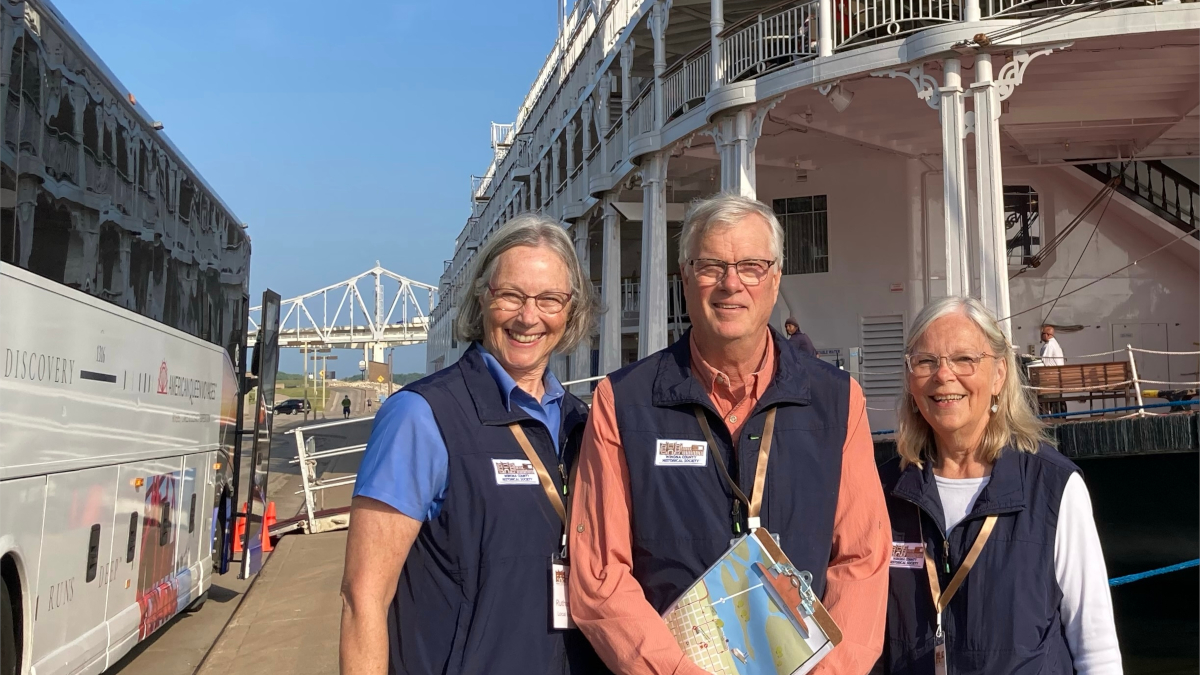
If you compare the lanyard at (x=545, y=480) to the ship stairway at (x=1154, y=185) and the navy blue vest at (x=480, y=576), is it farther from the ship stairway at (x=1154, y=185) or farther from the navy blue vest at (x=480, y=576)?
the ship stairway at (x=1154, y=185)

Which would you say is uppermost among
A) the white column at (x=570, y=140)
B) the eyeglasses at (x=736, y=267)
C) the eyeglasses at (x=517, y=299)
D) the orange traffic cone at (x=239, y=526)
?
the white column at (x=570, y=140)

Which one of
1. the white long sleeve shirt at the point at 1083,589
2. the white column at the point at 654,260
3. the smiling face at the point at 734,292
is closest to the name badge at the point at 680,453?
the smiling face at the point at 734,292

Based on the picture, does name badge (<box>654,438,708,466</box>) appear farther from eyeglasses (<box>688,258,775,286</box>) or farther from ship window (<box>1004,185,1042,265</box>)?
ship window (<box>1004,185,1042,265</box>)

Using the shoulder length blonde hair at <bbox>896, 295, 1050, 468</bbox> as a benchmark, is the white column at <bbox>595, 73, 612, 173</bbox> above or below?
above

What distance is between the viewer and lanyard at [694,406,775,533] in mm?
2373

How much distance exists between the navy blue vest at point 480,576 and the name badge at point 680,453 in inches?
13.2

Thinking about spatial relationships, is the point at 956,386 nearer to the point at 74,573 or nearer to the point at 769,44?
the point at 74,573

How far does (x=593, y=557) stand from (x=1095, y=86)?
40.8ft

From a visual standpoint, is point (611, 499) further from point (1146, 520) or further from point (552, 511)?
point (1146, 520)

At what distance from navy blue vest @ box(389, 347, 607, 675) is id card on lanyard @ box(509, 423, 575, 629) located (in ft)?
0.05

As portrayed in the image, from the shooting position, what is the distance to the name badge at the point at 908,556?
9.24ft

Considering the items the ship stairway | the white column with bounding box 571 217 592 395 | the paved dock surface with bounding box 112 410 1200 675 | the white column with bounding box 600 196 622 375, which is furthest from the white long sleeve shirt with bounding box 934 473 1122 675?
the white column with bounding box 571 217 592 395

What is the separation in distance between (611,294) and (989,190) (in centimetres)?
797

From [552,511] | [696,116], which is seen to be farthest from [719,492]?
[696,116]
